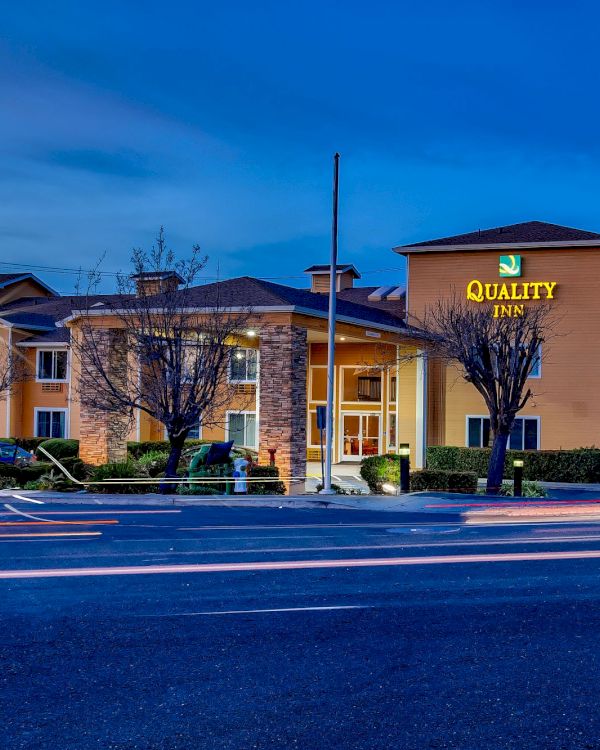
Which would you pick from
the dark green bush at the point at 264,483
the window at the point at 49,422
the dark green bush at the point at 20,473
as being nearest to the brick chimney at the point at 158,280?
the dark green bush at the point at 264,483

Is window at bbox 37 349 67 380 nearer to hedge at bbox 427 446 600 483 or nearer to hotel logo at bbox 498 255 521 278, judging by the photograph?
hotel logo at bbox 498 255 521 278

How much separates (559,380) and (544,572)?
23.0 meters

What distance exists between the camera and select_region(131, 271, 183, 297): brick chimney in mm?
25250

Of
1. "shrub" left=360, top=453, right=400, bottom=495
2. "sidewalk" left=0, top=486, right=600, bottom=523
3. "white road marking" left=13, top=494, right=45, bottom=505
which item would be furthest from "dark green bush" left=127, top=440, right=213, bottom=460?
"white road marking" left=13, top=494, right=45, bottom=505

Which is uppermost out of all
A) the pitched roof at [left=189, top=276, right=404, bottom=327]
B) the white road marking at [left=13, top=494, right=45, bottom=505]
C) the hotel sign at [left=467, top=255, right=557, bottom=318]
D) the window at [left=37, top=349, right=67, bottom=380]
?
the hotel sign at [left=467, top=255, right=557, bottom=318]

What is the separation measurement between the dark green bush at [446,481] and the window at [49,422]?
2419 centimetres

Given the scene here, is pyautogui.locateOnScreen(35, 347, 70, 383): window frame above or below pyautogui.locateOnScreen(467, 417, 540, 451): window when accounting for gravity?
above

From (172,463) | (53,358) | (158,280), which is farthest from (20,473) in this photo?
(53,358)

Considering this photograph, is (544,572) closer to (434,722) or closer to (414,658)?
(414,658)

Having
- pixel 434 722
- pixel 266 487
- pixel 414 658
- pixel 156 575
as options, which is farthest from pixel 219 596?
pixel 266 487

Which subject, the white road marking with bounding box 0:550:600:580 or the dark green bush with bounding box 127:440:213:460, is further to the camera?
the dark green bush with bounding box 127:440:213:460

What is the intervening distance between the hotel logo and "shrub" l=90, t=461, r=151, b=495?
16671 millimetres

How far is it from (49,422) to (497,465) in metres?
26.5

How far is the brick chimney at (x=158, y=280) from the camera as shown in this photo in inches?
994
